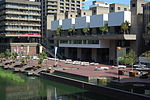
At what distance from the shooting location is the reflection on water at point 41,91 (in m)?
37.8

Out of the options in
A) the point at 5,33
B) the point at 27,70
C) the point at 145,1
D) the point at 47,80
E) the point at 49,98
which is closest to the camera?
the point at 49,98

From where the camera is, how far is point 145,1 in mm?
69312

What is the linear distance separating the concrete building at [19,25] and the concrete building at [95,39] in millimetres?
17026

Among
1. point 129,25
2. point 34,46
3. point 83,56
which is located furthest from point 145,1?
point 34,46

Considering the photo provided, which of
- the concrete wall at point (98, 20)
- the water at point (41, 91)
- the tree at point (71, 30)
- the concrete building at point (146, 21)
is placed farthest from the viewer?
the tree at point (71, 30)

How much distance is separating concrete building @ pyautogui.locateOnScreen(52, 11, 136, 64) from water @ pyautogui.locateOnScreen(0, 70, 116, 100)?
2531 centimetres

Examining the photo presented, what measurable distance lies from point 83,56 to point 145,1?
28.1 meters

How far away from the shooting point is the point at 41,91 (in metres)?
43.6

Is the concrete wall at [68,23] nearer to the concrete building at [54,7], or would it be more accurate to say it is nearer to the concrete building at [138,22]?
the concrete building at [138,22]

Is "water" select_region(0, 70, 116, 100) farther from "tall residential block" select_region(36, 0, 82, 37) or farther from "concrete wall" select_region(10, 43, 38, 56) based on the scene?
"tall residential block" select_region(36, 0, 82, 37)

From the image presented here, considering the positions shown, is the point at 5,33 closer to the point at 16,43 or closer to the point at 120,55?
the point at 16,43

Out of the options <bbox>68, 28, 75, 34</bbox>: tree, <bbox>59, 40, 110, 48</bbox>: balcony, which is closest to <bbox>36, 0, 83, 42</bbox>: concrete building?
<bbox>68, 28, 75, 34</bbox>: tree

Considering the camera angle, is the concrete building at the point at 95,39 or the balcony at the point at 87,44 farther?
the balcony at the point at 87,44

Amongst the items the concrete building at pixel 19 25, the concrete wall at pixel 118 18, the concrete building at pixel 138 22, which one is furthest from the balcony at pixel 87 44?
the concrete building at pixel 19 25
